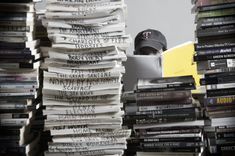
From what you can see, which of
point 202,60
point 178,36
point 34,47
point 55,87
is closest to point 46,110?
point 55,87

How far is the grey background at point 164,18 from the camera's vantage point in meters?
2.44

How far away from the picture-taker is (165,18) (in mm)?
2451

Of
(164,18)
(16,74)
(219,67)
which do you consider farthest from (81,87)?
(164,18)

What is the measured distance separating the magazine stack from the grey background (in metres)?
0.95

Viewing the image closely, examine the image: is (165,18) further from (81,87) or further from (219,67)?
(81,87)

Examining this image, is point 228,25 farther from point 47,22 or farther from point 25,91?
point 25,91

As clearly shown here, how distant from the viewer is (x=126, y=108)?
152cm

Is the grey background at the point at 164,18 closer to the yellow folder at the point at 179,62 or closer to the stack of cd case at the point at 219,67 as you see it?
the yellow folder at the point at 179,62

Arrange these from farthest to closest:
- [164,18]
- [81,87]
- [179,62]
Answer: [164,18] < [179,62] < [81,87]

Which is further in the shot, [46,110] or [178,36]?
[178,36]

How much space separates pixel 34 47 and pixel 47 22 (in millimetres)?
110

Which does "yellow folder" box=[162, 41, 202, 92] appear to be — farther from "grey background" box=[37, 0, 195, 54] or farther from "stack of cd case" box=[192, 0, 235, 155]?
"grey background" box=[37, 0, 195, 54]

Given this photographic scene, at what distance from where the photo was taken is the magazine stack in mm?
1476

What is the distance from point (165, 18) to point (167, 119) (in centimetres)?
109
